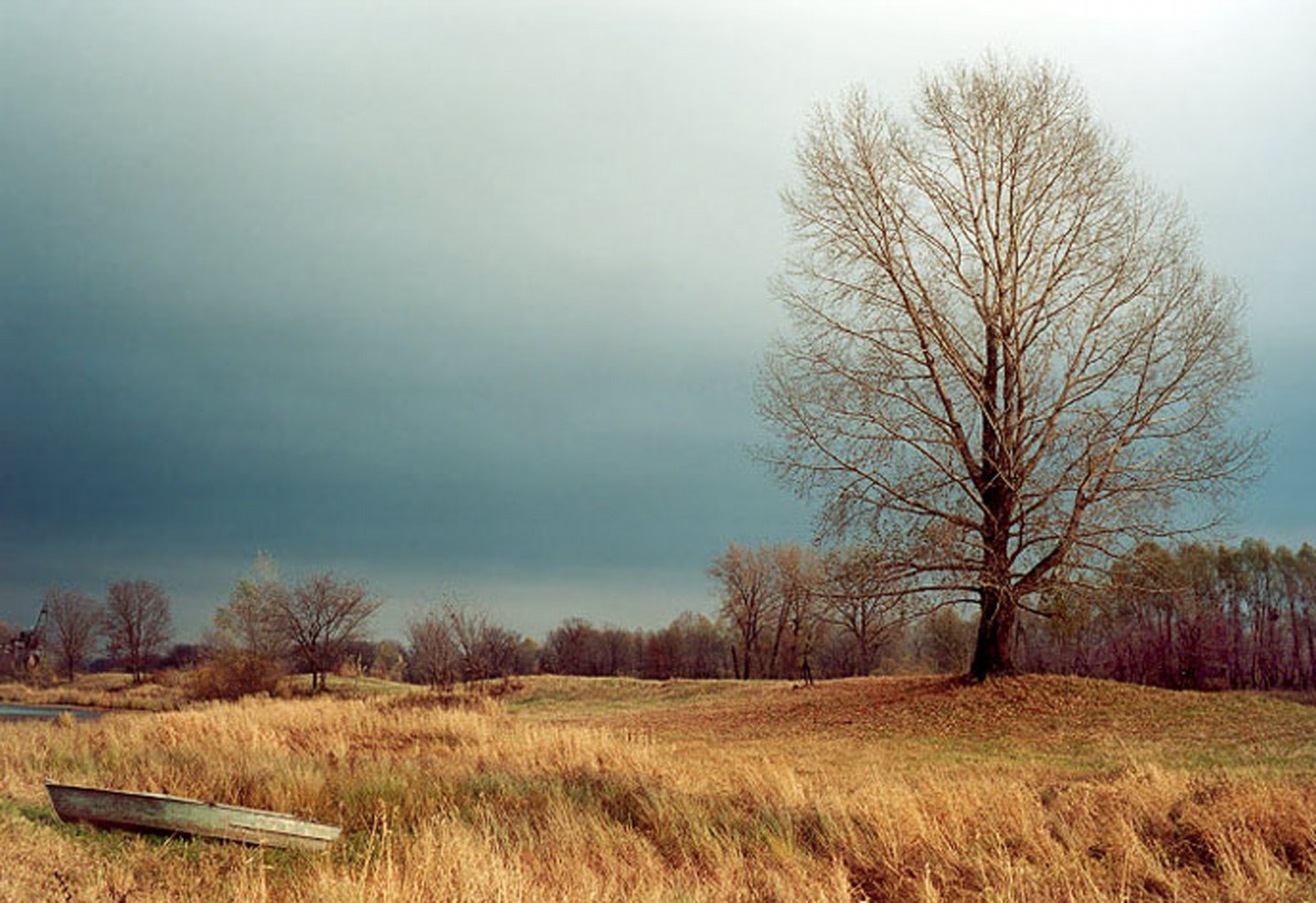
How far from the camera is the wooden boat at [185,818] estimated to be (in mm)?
8680

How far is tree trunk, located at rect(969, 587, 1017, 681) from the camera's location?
73.8 ft

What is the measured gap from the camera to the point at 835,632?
205 feet

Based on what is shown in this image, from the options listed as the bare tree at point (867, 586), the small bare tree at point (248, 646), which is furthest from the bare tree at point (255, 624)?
the bare tree at point (867, 586)

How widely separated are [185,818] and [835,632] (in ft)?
186

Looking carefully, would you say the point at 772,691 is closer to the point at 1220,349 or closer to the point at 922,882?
the point at 1220,349

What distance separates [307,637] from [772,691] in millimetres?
21366

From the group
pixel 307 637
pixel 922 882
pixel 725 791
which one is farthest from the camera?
pixel 307 637

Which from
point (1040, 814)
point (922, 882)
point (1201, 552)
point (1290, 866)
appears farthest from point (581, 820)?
point (1201, 552)

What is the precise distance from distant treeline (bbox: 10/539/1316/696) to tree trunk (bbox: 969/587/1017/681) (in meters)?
1.00

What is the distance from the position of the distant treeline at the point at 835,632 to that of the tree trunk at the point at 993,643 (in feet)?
3.27

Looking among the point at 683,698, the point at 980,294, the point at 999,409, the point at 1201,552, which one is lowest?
the point at 683,698

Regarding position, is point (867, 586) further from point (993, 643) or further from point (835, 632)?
point (835, 632)

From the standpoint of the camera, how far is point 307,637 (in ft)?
137

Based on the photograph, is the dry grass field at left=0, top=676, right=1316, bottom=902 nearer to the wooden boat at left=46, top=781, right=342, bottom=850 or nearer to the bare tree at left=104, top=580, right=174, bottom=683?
the wooden boat at left=46, top=781, right=342, bottom=850
